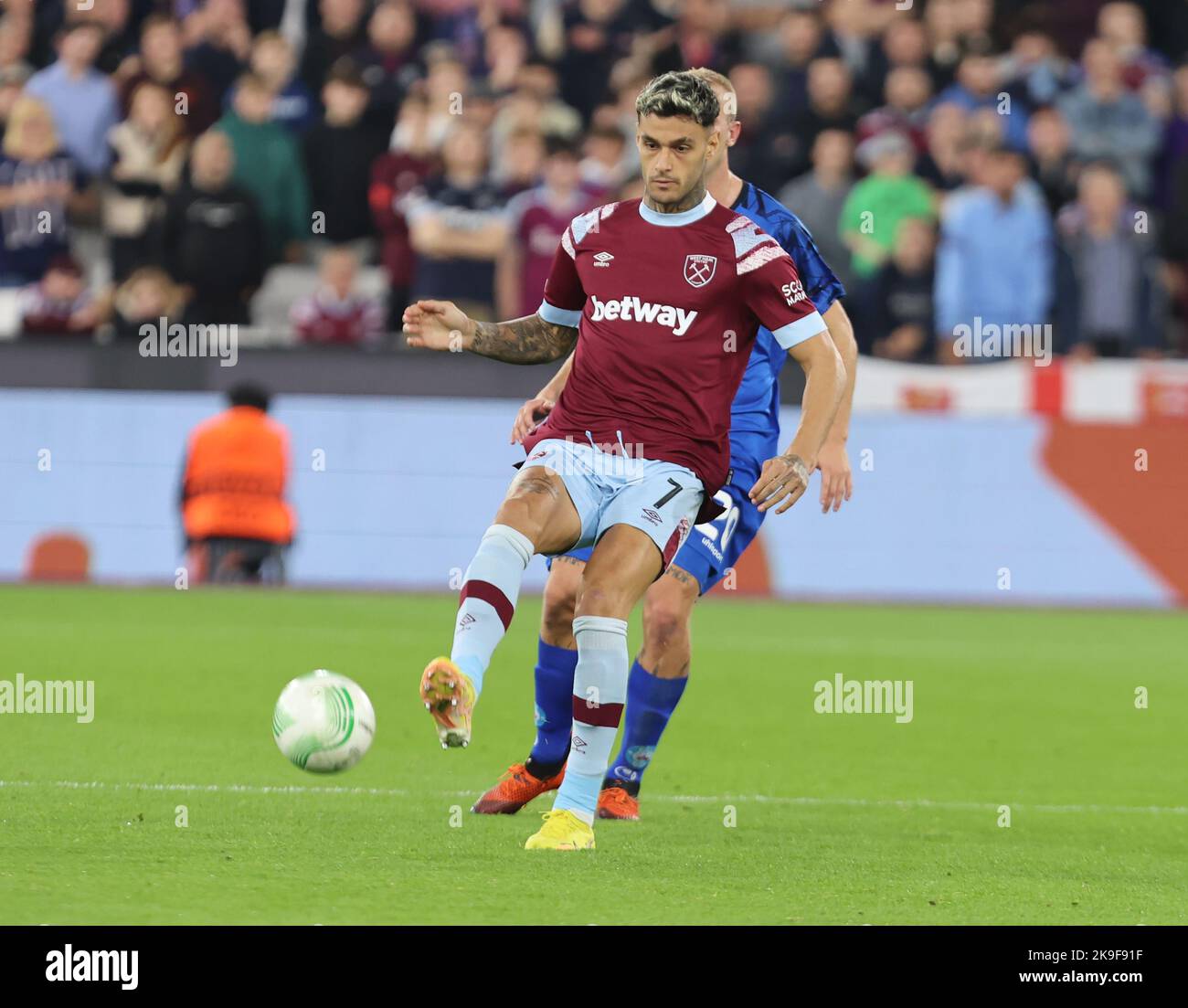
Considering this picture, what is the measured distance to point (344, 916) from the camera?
5.33 metres

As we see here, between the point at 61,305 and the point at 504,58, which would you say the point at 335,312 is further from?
the point at 504,58

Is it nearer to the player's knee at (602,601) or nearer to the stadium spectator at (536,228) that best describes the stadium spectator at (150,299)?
the stadium spectator at (536,228)

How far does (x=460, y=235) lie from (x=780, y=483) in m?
11.1

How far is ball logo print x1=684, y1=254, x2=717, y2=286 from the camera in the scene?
7031 millimetres

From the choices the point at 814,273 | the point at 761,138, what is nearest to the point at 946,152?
the point at 761,138

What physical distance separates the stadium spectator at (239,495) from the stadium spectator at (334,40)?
3.93 metres

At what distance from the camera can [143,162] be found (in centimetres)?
1820

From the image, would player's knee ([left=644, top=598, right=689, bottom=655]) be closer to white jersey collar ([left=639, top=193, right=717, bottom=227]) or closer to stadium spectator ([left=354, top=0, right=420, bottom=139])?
white jersey collar ([left=639, top=193, right=717, bottom=227])

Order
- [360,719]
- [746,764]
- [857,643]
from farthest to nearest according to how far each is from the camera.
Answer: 1. [857,643]
2. [746,764]
3. [360,719]

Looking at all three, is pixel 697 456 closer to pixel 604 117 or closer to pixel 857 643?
pixel 857 643

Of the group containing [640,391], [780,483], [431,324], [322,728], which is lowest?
[322,728]

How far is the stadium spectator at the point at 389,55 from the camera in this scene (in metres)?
18.4

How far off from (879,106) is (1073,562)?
4.36 meters

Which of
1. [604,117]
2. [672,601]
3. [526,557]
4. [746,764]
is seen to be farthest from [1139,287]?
[526,557]
